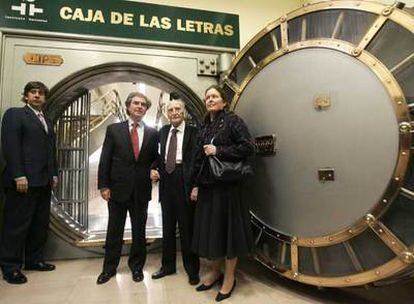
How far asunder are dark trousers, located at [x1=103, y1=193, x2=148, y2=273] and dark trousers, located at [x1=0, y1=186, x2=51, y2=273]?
0.61 meters

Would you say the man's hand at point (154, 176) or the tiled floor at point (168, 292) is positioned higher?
the man's hand at point (154, 176)

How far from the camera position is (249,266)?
7.55 feet

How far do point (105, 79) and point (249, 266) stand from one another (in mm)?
2083

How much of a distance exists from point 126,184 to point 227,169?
0.78m

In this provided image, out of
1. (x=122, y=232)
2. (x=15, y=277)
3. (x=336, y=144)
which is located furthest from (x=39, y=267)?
(x=336, y=144)

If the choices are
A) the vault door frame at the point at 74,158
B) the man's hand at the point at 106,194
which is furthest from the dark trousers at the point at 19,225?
the man's hand at the point at 106,194

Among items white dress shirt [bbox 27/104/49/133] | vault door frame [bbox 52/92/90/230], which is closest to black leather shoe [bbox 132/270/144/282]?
vault door frame [bbox 52/92/90/230]

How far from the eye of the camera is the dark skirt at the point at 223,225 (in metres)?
1.67

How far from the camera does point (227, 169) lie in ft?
5.38

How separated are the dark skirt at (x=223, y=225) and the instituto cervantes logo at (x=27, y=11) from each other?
2.08 m

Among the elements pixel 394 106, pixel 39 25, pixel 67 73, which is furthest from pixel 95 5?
pixel 394 106

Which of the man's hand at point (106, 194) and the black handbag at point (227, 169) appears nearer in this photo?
the black handbag at point (227, 169)

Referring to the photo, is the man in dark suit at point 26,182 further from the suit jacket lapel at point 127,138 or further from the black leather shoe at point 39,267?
the suit jacket lapel at point 127,138

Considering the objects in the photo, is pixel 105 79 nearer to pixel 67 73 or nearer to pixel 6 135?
pixel 67 73
